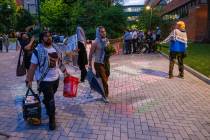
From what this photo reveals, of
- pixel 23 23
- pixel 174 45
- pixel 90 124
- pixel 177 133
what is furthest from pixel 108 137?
pixel 23 23

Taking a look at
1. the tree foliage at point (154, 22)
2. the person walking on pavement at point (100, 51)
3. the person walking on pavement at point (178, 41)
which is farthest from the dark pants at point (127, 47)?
the tree foliage at point (154, 22)

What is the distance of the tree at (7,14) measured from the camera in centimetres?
6144

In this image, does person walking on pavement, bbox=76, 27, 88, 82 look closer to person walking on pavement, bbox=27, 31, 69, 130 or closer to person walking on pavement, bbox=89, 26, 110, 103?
person walking on pavement, bbox=89, 26, 110, 103

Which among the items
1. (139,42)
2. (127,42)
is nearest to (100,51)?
(127,42)

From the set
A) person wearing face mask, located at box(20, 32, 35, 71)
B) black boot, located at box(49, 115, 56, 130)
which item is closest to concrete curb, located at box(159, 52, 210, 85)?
person wearing face mask, located at box(20, 32, 35, 71)

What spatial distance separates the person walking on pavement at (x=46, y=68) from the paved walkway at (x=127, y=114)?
22.2 inches

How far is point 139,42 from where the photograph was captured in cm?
2394

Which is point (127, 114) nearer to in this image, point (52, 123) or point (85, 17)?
point (52, 123)

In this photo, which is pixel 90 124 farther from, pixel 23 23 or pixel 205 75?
pixel 23 23

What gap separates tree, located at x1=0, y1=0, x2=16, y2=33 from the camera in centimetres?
6144

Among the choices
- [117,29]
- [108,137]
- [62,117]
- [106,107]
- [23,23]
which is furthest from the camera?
[23,23]

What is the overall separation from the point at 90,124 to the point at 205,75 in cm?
660

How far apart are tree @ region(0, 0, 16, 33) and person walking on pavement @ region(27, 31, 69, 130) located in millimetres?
57071

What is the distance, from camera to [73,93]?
6.68 meters
